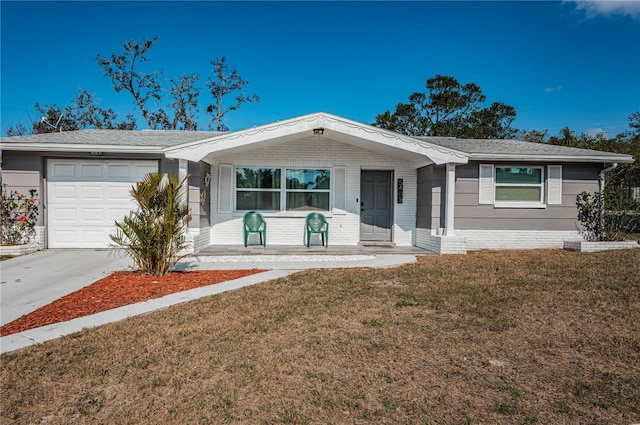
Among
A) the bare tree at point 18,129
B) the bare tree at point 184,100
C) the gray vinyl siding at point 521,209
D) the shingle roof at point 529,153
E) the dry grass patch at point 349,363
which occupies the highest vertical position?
the bare tree at point 184,100

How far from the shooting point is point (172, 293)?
563 cm

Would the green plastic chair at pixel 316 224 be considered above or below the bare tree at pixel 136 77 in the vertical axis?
below

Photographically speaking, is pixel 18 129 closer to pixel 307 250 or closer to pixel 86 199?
pixel 86 199

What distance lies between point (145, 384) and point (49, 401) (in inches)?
23.8

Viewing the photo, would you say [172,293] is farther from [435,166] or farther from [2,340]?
[435,166]

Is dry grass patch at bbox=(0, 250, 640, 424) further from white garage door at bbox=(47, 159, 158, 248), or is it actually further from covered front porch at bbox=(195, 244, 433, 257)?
white garage door at bbox=(47, 159, 158, 248)

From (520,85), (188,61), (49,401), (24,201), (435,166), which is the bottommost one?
(49,401)

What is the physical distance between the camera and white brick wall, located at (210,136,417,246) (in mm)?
11000

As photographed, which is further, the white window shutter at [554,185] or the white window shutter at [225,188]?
the white window shutter at [225,188]

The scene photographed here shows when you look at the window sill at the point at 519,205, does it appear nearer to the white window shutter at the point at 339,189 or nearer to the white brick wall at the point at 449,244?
the white brick wall at the point at 449,244

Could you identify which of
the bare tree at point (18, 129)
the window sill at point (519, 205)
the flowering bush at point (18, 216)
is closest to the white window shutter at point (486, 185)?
the window sill at point (519, 205)

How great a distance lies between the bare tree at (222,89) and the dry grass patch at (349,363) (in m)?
24.8

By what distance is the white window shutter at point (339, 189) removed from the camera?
11227mm

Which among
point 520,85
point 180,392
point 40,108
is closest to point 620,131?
point 520,85
